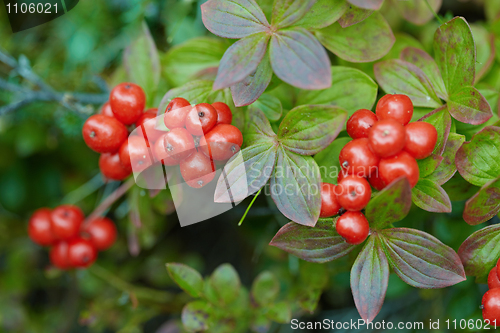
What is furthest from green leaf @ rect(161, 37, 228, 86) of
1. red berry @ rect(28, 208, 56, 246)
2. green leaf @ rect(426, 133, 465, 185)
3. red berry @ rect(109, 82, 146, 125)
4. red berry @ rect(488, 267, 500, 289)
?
red berry @ rect(488, 267, 500, 289)

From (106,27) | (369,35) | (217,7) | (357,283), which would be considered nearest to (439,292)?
(357,283)

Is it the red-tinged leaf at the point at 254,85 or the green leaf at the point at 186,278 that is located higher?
the red-tinged leaf at the point at 254,85

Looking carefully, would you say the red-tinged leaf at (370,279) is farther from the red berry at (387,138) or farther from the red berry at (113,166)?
the red berry at (113,166)

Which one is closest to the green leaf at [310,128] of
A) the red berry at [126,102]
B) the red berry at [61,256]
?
the red berry at [126,102]

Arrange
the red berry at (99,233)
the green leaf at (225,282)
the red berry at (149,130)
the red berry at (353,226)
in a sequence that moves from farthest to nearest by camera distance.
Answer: the red berry at (99,233)
the green leaf at (225,282)
the red berry at (149,130)
the red berry at (353,226)

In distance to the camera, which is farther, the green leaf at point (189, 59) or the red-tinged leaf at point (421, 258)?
the green leaf at point (189, 59)

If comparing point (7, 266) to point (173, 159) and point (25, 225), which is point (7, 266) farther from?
point (173, 159)

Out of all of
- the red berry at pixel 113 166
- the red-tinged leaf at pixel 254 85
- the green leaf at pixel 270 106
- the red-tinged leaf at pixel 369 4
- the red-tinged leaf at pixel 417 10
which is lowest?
the red berry at pixel 113 166
